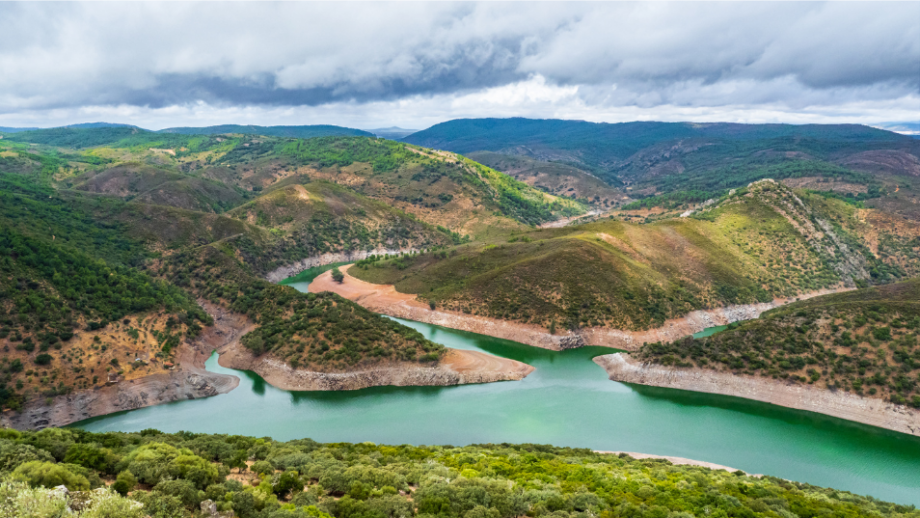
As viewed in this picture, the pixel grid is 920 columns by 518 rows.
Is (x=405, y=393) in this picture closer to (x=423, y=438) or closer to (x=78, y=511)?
(x=423, y=438)

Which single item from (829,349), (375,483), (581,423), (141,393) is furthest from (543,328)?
(141,393)

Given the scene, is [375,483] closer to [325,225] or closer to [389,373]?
[389,373]

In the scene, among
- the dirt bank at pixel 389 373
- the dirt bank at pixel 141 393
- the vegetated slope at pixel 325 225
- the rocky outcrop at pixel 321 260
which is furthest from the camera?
the vegetated slope at pixel 325 225

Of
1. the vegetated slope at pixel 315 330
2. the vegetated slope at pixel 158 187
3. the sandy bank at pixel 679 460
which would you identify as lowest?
the sandy bank at pixel 679 460

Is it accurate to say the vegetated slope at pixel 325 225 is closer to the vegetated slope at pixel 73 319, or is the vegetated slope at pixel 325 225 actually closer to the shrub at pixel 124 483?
the vegetated slope at pixel 73 319

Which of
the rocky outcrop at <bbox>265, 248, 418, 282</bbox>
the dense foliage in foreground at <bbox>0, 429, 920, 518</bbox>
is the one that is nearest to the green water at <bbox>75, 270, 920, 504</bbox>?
the dense foliage in foreground at <bbox>0, 429, 920, 518</bbox>

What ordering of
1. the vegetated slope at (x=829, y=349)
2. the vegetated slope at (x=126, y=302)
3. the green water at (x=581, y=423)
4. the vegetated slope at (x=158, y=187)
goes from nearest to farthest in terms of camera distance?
the green water at (x=581, y=423) → the vegetated slope at (x=126, y=302) → the vegetated slope at (x=829, y=349) → the vegetated slope at (x=158, y=187)

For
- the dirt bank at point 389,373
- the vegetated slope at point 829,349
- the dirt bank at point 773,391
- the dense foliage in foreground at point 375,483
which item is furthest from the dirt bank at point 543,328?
the dense foliage in foreground at point 375,483
